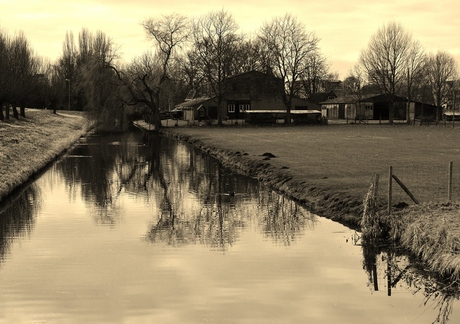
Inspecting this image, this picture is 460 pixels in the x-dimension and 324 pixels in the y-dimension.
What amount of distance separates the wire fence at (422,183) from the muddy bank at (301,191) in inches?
47.2

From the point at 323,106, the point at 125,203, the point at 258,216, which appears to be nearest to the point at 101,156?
the point at 125,203

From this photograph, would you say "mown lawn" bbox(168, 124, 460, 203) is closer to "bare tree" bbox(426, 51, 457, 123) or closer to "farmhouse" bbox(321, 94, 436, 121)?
"farmhouse" bbox(321, 94, 436, 121)

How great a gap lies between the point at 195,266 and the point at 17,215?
31.1ft

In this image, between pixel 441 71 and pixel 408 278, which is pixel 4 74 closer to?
pixel 408 278

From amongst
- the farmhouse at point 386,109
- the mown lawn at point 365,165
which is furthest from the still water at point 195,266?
the farmhouse at point 386,109

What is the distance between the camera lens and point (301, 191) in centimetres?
2556

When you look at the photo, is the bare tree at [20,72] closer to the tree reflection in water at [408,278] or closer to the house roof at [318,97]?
the tree reflection in water at [408,278]

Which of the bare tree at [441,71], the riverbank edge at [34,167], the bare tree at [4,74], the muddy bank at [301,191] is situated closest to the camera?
the muddy bank at [301,191]

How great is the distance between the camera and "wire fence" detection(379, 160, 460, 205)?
19.3 m

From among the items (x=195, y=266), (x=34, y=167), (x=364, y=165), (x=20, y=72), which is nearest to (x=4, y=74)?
(x=20, y=72)

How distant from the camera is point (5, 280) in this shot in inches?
565

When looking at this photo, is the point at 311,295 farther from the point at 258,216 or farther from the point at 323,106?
the point at 323,106

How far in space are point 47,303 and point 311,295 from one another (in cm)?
530

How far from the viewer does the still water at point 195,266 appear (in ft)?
40.4
